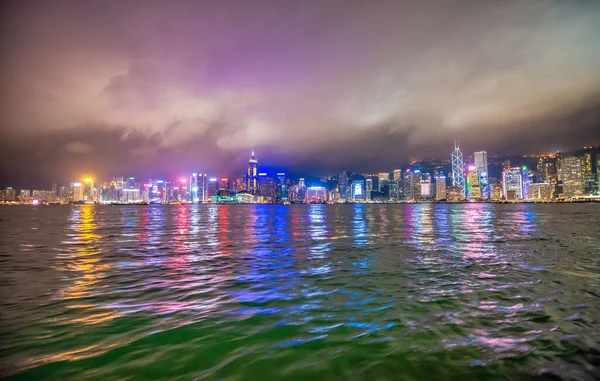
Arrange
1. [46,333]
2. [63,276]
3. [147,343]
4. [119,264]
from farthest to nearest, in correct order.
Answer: [119,264]
[63,276]
[46,333]
[147,343]

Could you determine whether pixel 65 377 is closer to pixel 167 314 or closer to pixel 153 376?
pixel 153 376

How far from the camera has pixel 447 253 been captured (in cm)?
2212

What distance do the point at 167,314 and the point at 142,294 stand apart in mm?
3194

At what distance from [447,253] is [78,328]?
21.8m

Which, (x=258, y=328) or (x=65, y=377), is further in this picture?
(x=258, y=328)

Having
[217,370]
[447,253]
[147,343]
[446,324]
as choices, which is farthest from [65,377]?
[447,253]

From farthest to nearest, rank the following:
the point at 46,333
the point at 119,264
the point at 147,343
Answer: the point at 119,264 < the point at 46,333 < the point at 147,343

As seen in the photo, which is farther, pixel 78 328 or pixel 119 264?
pixel 119 264

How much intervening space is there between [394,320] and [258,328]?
4.07m

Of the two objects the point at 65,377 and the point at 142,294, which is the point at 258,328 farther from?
the point at 142,294

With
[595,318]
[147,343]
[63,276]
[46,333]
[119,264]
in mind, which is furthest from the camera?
[119,264]

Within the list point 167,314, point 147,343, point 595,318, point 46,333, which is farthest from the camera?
point 167,314

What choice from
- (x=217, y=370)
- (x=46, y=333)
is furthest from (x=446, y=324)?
(x=46, y=333)

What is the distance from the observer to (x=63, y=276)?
15859 mm
